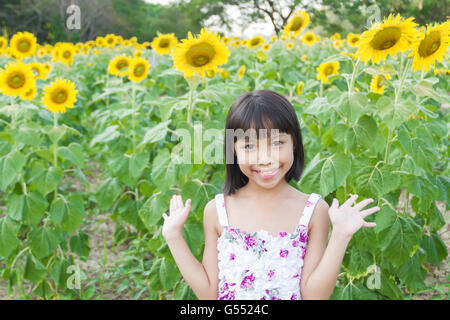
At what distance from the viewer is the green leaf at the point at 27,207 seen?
2.53 m

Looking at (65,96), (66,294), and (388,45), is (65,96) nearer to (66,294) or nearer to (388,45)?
(66,294)

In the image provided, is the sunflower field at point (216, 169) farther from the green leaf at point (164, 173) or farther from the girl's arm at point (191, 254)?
the girl's arm at point (191, 254)

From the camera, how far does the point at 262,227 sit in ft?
5.10

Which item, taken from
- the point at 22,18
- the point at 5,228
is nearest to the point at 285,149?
the point at 5,228

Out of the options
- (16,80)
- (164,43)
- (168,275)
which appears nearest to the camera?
(168,275)

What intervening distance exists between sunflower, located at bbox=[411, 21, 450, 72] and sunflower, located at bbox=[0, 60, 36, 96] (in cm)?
203

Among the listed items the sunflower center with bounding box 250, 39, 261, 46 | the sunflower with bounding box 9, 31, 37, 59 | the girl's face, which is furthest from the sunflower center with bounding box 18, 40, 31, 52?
the girl's face

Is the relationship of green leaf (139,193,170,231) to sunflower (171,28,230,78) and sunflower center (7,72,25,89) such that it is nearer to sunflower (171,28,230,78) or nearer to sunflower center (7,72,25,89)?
sunflower (171,28,230,78)

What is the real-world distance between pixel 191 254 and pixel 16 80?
1690mm

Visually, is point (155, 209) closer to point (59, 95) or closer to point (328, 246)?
point (59, 95)

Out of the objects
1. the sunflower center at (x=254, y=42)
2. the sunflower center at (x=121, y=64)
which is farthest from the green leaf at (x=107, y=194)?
the sunflower center at (x=254, y=42)

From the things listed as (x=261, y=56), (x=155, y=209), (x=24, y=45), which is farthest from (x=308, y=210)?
(x=24, y=45)

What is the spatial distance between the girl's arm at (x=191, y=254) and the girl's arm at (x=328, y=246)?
31cm

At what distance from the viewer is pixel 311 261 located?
4.93 feet
